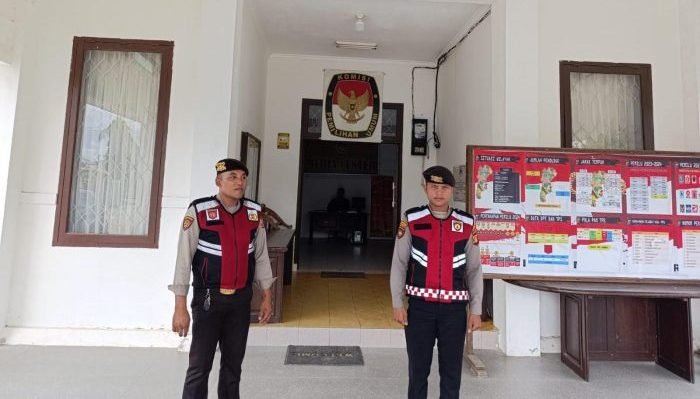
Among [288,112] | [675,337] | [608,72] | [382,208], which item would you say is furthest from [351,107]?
[382,208]

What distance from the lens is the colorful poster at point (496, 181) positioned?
296 cm

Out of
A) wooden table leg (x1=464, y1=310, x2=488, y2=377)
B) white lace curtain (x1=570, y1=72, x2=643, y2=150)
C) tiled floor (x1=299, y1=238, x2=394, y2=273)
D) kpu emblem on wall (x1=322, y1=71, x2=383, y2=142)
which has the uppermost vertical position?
kpu emblem on wall (x1=322, y1=71, x2=383, y2=142)

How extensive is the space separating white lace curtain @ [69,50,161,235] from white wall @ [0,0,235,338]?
17 centimetres

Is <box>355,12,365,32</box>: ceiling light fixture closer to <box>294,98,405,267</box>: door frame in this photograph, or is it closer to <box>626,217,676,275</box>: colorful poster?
<box>294,98,405,267</box>: door frame

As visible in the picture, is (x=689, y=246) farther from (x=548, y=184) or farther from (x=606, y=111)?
(x=606, y=111)

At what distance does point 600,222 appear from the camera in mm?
2955

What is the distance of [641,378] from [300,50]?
496 centimetres

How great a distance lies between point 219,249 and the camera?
6.31 ft

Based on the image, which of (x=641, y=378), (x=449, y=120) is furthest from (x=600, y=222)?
(x=449, y=120)

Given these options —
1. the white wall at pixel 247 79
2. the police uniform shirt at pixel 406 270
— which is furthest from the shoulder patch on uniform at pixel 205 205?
the white wall at pixel 247 79

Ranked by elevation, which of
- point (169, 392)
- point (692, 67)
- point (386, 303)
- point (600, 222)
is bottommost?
point (169, 392)

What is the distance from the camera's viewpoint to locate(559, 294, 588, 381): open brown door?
281 cm

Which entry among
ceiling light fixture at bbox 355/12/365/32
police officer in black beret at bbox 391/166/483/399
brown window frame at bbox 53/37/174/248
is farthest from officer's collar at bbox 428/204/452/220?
ceiling light fixture at bbox 355/12/365/32

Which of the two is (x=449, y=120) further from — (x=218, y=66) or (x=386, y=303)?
(x=218, y=66)
